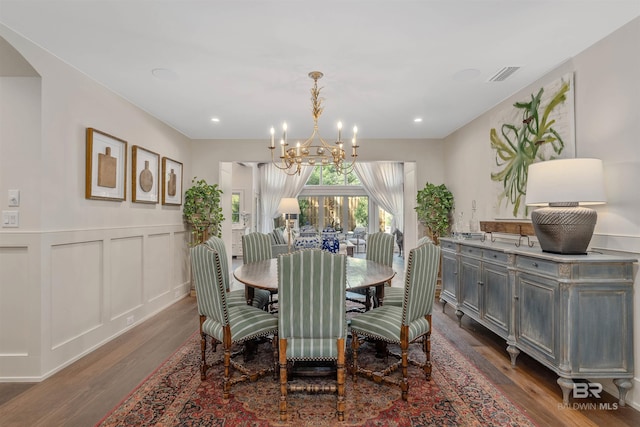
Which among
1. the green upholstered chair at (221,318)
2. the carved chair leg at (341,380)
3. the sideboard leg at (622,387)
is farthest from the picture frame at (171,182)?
the sideboard leg at (622,387)

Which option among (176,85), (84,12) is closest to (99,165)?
(176,85)

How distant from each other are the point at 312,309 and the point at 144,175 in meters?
2.97

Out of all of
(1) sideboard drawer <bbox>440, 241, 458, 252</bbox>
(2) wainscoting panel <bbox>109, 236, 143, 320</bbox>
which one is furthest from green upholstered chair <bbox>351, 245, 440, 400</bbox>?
(2) wainscoting panel <bbox>109, 236, 143, 320</bbox>

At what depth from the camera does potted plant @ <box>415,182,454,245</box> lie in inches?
194

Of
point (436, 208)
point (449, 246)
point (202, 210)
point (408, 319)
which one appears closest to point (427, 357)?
point (408, 319)

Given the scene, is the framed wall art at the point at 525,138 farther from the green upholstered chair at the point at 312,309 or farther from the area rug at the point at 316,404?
the green upholstered chair at the point at 312,309

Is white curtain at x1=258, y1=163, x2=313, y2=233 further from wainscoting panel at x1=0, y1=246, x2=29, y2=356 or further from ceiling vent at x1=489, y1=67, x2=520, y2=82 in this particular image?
wainscoting panel at x1=0, y1=246, x2=29, y2=356

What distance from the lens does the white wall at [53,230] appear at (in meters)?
2.51

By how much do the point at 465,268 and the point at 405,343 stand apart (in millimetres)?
1651

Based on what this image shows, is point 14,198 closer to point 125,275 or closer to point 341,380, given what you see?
point 125,275

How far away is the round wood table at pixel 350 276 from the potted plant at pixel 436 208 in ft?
6.47

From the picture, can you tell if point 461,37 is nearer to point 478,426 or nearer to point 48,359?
point 478,426

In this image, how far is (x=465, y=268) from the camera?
3543 mm

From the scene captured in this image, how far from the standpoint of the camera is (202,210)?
4973 millimetres
